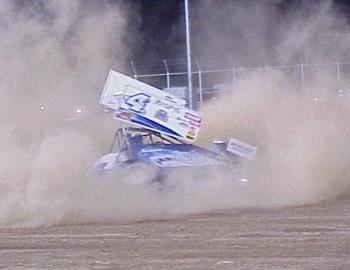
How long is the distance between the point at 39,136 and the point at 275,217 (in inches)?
179

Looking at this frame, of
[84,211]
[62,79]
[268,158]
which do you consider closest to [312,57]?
[268,158]

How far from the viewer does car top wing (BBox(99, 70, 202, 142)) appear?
26.1m

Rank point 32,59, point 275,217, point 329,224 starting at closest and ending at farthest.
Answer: point 329,224 → point 275,217 → point 32,59

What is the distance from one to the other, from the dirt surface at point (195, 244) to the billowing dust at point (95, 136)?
57.6 inches

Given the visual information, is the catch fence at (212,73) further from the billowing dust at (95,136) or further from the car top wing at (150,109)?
the car top wing at (150,109)

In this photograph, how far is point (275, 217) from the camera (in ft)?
65.7

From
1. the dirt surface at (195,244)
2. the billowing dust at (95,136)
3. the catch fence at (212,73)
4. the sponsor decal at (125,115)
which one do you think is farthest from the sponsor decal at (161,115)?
the dirt surface at (195,244)

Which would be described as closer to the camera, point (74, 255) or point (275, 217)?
point (74, 255)

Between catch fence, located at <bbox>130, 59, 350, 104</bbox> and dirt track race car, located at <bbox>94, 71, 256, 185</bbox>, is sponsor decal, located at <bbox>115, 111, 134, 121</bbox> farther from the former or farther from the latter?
catch fence, located at <bbox>130, 59, 350, 104</bbox>

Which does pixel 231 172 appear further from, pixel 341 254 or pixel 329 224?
pixel 341 254

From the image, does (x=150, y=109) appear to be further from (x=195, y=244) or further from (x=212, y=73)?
(x=195, y=244)

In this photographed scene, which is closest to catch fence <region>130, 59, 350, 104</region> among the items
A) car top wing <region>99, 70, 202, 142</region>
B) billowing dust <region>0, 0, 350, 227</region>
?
billowing dust <region>0, 0, 350, 227</region>

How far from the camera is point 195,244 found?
16.0 m

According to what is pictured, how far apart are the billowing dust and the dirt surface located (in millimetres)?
1462
